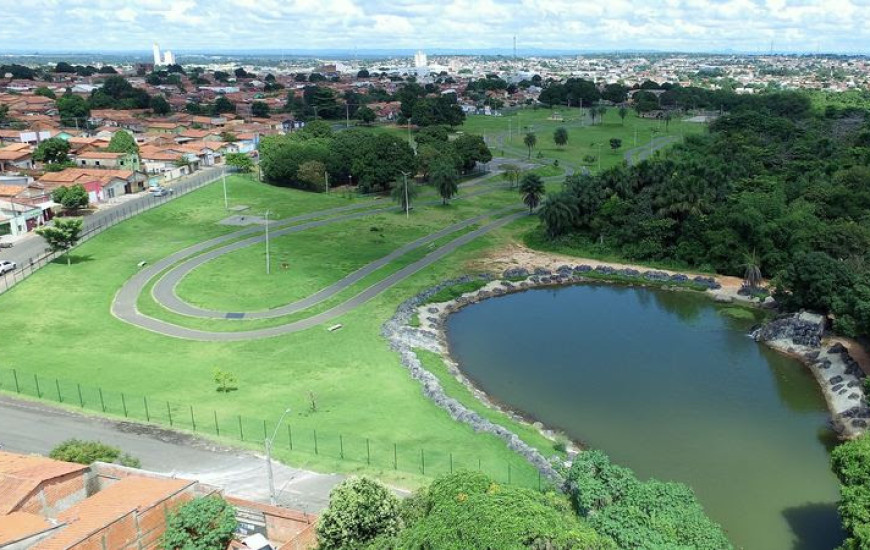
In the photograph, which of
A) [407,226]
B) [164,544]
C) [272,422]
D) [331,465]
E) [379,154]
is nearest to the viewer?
[164,544]

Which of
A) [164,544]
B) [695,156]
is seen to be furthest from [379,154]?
[164,544]

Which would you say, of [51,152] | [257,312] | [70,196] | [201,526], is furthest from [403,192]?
[201,526]

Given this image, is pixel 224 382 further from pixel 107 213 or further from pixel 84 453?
pixel 107 213

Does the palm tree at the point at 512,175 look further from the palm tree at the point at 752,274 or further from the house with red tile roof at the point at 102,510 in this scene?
the house with red tile roof at the point at 102,510

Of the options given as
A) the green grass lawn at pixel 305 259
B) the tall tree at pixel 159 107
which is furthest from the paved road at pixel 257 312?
the tall tree at pixel 159 107

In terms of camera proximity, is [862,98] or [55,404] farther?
[862,98]

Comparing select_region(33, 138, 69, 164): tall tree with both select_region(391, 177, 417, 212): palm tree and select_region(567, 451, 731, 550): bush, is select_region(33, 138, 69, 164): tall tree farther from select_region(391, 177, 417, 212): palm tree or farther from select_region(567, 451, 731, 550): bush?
select_region(567, 451, 731, 550): bush

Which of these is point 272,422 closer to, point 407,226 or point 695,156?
point 407,226

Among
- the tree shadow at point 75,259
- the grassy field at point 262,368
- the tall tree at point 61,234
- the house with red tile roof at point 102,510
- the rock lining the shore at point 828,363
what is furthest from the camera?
the tree shadow at point 75,259
